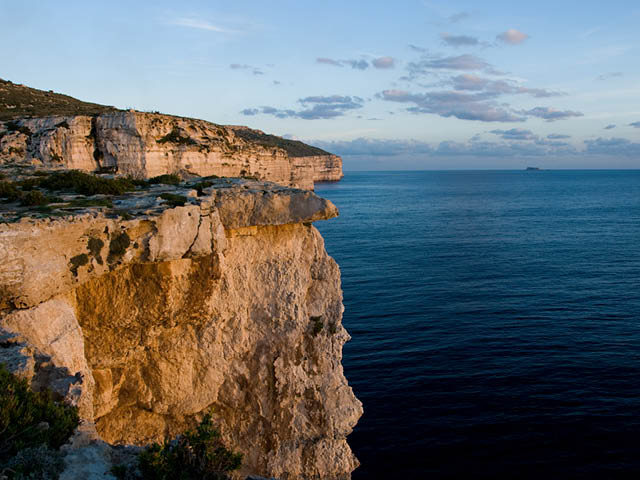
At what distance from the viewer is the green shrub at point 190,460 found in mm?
8242

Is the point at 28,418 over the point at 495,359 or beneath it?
over

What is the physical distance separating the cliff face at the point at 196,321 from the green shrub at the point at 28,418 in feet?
1.88

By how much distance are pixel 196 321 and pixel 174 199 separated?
450cm

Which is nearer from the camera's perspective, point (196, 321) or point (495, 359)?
Answer: point (196, 321)

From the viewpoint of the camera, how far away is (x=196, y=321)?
15766mm

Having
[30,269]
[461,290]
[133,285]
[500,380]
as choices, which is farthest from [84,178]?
[461,290]

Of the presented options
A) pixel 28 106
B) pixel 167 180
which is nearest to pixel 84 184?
pixel 167 180

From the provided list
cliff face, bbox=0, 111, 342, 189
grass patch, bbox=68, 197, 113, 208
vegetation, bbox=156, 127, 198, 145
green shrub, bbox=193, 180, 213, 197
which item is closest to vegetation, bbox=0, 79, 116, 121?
cliff face, bbox=0, 111, 342, 189

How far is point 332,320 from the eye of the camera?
63.8ft

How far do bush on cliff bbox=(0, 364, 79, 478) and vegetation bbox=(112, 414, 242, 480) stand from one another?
4.30ft

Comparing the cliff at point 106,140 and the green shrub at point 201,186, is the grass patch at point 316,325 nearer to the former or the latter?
the green shrub at point 201,186

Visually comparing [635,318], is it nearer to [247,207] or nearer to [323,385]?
[323,385]

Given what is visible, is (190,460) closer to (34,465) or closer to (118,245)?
(34,465)

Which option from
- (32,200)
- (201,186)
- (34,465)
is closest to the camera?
(34,465)
